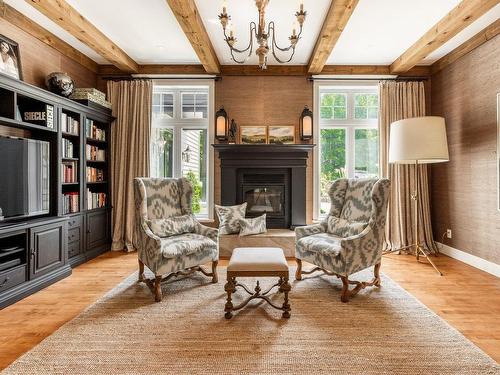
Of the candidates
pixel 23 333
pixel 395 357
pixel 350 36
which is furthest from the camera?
pixel 350 36

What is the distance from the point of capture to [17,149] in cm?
277

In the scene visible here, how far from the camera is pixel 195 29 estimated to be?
3070 mm

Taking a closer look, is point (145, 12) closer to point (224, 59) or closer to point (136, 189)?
point (224, 59)

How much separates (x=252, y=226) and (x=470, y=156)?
2.92 meters

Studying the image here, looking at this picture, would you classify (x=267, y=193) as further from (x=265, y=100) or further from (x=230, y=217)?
(x=265, y=100)

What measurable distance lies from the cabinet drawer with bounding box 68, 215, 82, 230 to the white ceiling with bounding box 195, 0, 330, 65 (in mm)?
2800

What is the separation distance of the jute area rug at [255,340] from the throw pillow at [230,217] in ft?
4.89

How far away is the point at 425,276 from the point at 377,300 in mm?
1054

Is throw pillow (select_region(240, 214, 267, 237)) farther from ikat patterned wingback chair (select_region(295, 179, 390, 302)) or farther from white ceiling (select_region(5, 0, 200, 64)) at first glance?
white ceiling (select_region(5, 0, 200, 64))

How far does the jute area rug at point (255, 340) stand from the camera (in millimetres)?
1694

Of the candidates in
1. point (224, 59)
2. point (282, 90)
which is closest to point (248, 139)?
point (282, 90)

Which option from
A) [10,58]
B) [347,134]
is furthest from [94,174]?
[347,134]

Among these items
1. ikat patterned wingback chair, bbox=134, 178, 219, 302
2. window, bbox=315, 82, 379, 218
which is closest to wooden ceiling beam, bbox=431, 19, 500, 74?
window, bbox=315, 82, 379, 218

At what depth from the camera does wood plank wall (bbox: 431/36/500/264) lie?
11.0 ft
